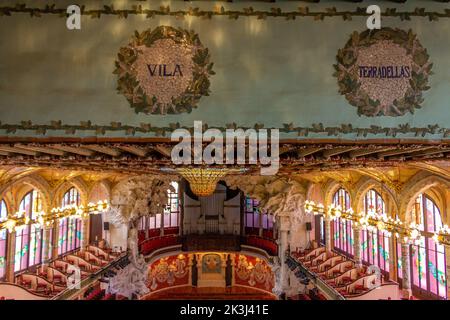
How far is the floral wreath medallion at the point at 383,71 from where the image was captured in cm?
385

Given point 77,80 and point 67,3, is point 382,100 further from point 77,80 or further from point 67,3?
point 67,3

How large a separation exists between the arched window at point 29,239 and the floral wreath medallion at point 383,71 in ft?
52.1

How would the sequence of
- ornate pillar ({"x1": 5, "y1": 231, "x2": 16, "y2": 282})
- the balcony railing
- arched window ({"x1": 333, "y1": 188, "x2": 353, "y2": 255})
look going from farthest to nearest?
the balcony railing
arched window ({"x1": 333, "y1": 188, "x2": 353, "y2": 255})
ornate pillar ({"x1": 5, "y1": 231, "x2": 16, "y2": 282})

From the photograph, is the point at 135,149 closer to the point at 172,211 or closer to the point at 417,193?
the point at 417,193

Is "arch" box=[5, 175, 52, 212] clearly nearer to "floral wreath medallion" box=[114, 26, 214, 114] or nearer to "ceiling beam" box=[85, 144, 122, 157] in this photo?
"ceiling beam" box=[85, 144, 122, 157]

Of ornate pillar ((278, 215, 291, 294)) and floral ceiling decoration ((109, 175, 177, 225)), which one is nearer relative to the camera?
floral ceiling decoration ((109, 175, 177, 225))

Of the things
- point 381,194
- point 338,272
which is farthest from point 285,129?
point 381,194

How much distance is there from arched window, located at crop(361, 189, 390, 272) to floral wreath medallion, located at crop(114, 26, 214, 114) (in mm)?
13510

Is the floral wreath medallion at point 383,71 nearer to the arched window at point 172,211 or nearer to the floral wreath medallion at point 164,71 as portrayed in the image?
the floral wreath medallion at point 164,71

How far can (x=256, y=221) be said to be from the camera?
72.3ft

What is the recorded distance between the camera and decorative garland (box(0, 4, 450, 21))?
377 centimetres

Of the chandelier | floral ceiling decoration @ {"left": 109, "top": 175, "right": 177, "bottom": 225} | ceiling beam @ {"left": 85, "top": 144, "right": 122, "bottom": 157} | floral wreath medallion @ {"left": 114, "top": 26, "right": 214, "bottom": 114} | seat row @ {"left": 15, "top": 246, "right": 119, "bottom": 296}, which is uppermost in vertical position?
floral wreath medallion @ {"left": 114, "top": 26, "right": 214, "bottom": 114}

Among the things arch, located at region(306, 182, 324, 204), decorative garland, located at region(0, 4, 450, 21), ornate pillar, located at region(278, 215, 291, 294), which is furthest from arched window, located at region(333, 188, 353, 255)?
decorative garland, located at region(0, 4, 450, 21)
